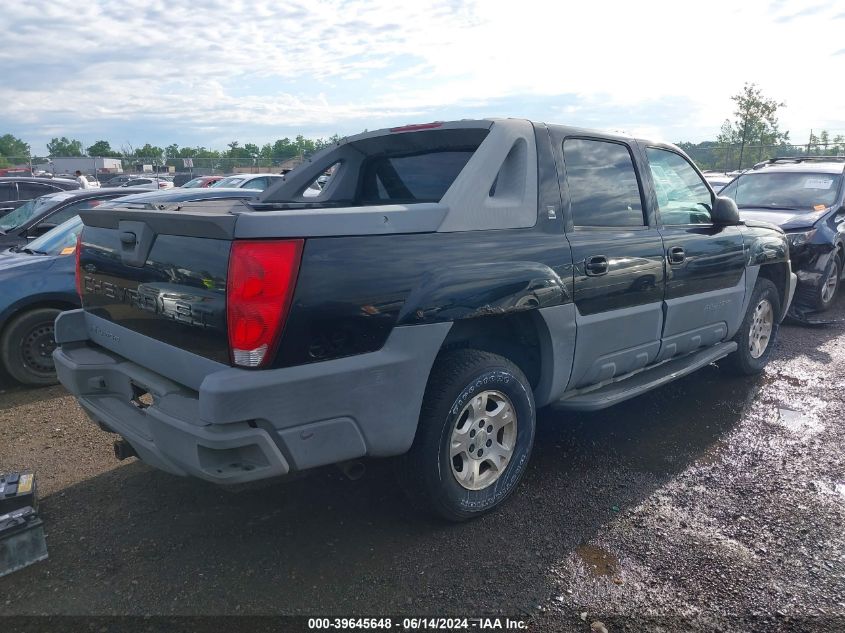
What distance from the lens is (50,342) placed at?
557 centimetres

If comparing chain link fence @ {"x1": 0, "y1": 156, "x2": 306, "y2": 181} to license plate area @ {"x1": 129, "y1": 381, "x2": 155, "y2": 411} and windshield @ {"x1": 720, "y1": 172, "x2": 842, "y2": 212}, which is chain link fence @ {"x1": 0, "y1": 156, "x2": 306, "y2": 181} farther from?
license plate area @ {"x1": 129, "y1": 381, "x2": 155, "y2": 411}

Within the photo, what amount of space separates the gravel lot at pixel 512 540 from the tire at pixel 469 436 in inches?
7.7

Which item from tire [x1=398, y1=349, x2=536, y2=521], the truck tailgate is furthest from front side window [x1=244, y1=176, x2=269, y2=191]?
tire [x1=398, y1=349, x2=536, y2=521]

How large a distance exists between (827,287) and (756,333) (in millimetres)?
3346

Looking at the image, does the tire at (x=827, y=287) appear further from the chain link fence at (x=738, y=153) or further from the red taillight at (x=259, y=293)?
the chain link fence at (x=738, y=153)

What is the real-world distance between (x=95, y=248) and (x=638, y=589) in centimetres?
312

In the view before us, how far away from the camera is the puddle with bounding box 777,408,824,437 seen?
14.8ft

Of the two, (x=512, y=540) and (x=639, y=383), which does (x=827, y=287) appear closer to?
(x=639, y=383)

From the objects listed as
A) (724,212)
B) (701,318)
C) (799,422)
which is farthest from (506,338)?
(799,422)

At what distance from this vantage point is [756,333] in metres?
5.59

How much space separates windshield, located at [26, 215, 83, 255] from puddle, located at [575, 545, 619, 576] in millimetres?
5069

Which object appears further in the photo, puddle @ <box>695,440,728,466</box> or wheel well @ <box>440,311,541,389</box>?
puddle @ <box>695,440,728,466</box>

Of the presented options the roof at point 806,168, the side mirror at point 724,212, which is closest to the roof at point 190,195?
the side mirror at point 724,212

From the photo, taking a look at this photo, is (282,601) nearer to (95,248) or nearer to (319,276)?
(319,276)
